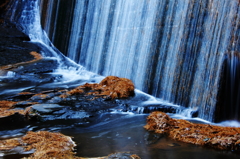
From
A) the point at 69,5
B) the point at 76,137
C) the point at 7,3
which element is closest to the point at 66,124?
the point at 76,137

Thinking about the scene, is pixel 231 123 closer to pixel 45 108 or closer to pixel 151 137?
pixel 151 137

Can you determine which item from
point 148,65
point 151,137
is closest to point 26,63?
point 148,65

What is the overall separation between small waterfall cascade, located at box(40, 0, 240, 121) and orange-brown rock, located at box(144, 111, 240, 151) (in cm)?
120

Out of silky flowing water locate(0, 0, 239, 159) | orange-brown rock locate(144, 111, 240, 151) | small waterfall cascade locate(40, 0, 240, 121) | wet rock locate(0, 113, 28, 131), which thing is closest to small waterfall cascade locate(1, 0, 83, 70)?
small waterfall cascade locate(40, 0, 240, 121)

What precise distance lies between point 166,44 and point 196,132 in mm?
3531

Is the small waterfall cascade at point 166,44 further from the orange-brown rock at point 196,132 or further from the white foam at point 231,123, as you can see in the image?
the orange-brown rock at point 196,132

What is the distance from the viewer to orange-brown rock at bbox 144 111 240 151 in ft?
13.0

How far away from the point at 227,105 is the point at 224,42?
50.4 inches

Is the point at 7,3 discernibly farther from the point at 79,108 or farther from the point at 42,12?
the point at 79,108

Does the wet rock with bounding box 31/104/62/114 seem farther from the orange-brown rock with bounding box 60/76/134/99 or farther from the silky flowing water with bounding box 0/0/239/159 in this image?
the orange-brown rock with bounding box 60/76/134/99

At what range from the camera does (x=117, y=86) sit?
763cm

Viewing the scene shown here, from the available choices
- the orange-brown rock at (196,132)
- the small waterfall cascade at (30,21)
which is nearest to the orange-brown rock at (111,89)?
the orange-brown rock at (196,132)

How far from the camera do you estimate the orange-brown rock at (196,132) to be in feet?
13.0

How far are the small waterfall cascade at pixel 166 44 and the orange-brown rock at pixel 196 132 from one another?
47.4 inches
